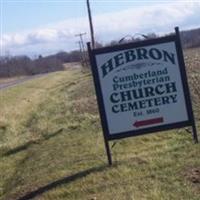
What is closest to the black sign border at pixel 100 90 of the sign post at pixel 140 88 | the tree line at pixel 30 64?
the sign post at pixel 140 88

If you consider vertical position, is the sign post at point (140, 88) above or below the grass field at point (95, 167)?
above

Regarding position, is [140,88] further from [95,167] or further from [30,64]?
[30,64]

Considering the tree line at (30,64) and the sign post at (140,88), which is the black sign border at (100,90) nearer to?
the sign post at (140,88)

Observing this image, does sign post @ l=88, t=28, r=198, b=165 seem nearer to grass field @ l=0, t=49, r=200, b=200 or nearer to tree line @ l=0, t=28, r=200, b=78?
grass field @ l=0, t=49, r=200, b=200

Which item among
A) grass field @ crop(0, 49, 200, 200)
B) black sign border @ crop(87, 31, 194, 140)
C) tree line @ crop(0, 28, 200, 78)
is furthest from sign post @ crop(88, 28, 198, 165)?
tree line @ crop(0, 28, 200, 78)

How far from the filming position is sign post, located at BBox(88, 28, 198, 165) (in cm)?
947

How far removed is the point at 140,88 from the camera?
9.50 m

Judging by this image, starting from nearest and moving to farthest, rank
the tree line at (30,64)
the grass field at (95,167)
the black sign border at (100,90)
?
the grass field at (95,167), the black sign border at (100,90), the tree line at (30,64)

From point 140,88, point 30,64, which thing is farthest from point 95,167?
point 30,64

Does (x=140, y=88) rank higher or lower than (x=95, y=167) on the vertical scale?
higher

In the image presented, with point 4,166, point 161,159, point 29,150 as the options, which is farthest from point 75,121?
point 161,159

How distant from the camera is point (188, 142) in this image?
10.5m

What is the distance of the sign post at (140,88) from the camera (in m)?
9.47

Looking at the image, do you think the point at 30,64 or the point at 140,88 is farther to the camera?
the point at 30,64
